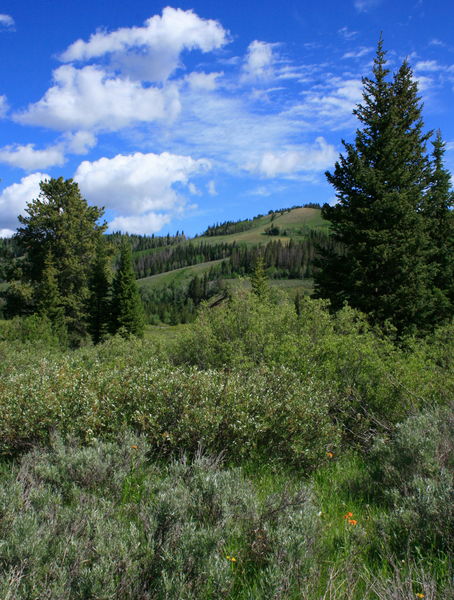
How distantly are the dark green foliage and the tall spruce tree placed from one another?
0.04 meters

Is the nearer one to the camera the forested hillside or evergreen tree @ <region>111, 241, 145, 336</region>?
the forested hillside

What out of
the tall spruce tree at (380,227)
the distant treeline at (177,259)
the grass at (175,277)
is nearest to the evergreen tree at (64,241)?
the tall spruce tree at (380,227)

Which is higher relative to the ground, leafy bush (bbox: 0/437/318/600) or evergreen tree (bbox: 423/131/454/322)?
evergreen tree (bbox: 423/131/454/322)

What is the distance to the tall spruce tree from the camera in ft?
55.4

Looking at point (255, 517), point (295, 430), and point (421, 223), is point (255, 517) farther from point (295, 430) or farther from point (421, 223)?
point (421, 223)

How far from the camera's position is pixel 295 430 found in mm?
5164

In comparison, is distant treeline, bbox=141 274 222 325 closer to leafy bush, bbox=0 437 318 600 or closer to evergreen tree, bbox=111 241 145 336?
evergreen tree, bbox=111 241 145 336

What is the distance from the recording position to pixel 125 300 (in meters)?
39.4

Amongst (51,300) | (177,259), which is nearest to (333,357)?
(51,300)

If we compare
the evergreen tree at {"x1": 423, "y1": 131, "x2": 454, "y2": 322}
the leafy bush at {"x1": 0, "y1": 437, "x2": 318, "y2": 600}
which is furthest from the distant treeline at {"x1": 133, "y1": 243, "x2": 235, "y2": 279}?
the leafy bush at {"x1": 0, "y1": 437, "x2": 318, "y2": 600}

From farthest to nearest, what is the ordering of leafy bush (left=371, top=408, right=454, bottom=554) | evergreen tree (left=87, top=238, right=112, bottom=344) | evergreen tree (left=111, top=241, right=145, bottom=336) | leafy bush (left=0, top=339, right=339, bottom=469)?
evergreen tree (left=111, top=241, right=145, bottom=336) < evergreen tree (left=87, top=238, right=112, bottom=344) < leafy bush (left=0, top=339, right=339, bottom=469) < leafy bush (left=371, top=408, right=454, bottom=554)

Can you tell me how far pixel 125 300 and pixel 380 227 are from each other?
27912mm

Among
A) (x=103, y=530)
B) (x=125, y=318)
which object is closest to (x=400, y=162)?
(x=103, y=530)

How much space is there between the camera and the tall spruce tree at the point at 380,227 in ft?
55.4
